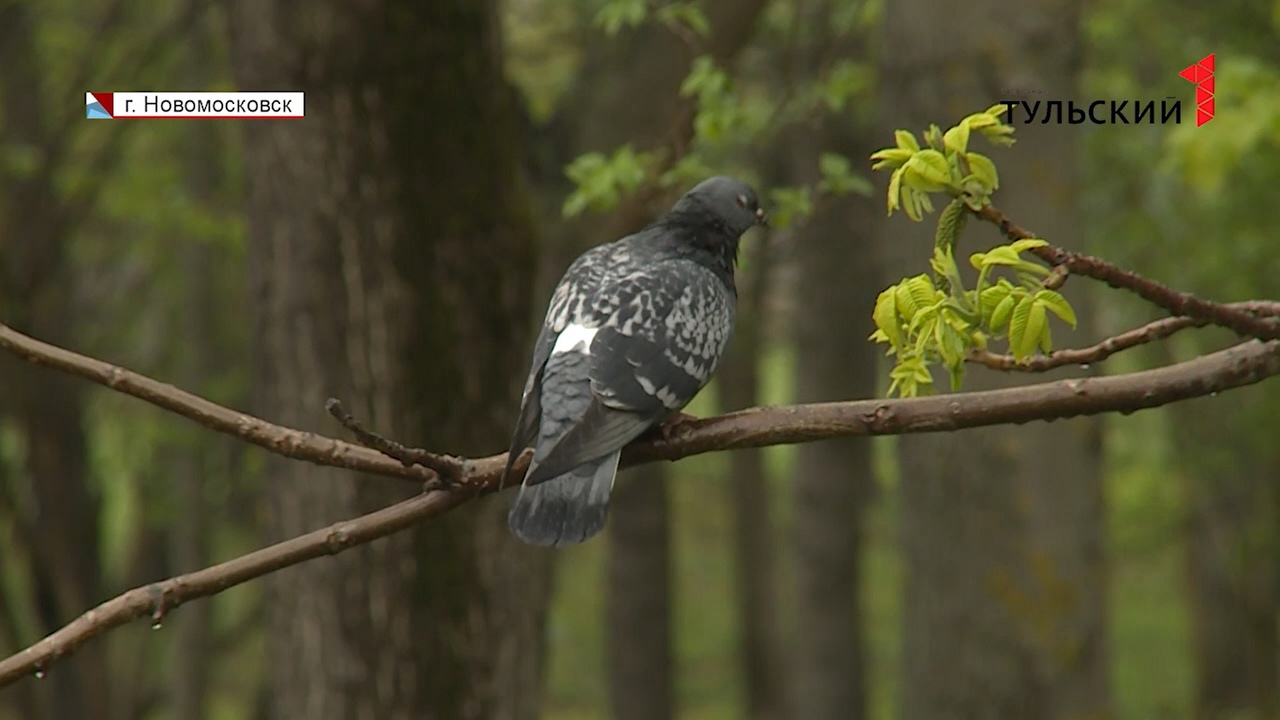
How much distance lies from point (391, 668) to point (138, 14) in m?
8.73

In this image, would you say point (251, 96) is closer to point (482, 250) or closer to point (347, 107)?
point (347, 107)

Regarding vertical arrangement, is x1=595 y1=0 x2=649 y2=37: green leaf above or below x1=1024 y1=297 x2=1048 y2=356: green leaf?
above

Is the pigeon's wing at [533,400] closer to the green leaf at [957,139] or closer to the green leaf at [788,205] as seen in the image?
the green leaf at [957,139]

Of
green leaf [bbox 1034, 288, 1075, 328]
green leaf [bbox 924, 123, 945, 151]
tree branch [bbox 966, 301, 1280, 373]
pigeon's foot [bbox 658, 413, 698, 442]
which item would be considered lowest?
pigeon's foot [bbox 658, 413, 698, 442]

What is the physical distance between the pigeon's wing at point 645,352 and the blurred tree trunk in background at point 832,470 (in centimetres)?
656

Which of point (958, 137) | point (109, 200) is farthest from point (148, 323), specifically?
point (958, 137)

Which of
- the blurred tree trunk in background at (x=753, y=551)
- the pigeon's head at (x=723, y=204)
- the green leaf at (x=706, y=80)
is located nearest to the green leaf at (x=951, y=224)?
the pigeon's head at (x=723, y=204)

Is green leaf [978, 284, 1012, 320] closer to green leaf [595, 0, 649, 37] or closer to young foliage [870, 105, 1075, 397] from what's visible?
young foliage [870, 105, 1075, 397]

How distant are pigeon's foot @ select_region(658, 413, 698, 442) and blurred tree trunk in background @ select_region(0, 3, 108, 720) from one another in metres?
6.44

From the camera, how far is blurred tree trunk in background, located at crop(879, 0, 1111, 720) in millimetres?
5484

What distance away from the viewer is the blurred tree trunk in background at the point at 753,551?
1348cm

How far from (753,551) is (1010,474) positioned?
341 inches

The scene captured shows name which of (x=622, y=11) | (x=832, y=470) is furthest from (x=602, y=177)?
(x=832, y=470)

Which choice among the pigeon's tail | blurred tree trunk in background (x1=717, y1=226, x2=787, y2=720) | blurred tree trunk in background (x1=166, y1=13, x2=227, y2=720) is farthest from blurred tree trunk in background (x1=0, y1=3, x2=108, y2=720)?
the pigeon's tail
